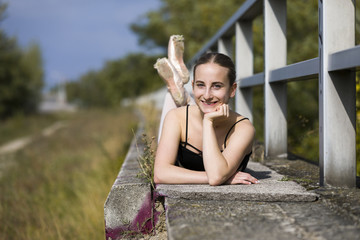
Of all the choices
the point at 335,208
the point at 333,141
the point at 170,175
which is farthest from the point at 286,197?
the point at 170,175

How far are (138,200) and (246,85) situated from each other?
2.20 meters

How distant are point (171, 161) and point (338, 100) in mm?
1018

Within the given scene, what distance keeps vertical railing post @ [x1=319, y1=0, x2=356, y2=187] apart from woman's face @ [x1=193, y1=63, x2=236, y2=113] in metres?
0.56

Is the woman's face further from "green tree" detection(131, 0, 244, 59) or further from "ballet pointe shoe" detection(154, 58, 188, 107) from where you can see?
"green tree" detection(131, 0, 244, 59)

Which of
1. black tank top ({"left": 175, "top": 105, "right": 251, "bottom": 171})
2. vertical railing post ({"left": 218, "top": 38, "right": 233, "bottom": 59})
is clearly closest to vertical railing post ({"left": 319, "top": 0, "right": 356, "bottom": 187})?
black tank top ({"left": 175, "top": 105, "right": 251, "bottom": 171})

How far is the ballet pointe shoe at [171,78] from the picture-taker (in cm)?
321

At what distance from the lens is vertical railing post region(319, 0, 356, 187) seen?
2230 millimetres

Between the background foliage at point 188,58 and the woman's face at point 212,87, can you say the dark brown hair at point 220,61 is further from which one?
the background foliage at point 188,58

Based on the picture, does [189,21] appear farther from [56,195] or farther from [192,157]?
[192,157]

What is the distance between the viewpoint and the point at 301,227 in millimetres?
1653

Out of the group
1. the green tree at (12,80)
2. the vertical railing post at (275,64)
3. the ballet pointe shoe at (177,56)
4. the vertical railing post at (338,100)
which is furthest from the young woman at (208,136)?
the green tree at (12,80)

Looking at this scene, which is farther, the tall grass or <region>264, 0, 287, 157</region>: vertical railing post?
the tall grass

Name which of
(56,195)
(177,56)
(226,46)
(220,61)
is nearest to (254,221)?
(220,61)

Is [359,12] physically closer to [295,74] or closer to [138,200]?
[295,74]
